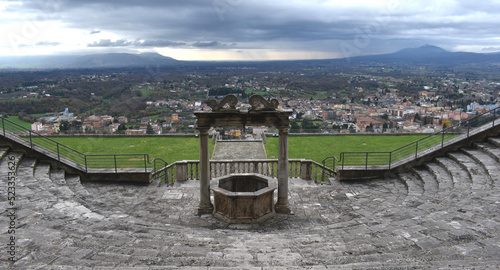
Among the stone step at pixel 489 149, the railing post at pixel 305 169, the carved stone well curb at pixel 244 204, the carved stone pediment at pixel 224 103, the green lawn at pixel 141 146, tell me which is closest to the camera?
the carved stone well curb at pixel 244 204

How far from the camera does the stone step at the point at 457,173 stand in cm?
830

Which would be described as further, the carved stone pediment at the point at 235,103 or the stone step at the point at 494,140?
the stone step at the point at 494,140

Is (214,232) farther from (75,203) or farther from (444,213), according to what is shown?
(444,213)

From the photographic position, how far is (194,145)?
18016mm

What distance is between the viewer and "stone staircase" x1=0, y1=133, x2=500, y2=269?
4.39 m

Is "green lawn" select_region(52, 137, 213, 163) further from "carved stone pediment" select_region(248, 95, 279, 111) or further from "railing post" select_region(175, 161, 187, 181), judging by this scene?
"carved stone pediment" select_region(248, 95, 279, 111)

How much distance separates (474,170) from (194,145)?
13.5 meters

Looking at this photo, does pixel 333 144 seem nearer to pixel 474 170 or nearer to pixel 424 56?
pixel 474 170

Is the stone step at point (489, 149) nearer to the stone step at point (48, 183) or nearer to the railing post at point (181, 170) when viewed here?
the railing post at point (181, 170)

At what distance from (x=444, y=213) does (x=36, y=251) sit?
7688mm

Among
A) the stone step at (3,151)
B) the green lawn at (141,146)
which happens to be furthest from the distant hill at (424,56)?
the stone step at (3,151)

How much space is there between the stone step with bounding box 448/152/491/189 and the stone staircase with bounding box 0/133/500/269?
0.03 meters

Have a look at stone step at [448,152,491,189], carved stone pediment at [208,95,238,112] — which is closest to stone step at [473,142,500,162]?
stone step at [448,152,491,189]

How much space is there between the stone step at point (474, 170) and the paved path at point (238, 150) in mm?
8697
